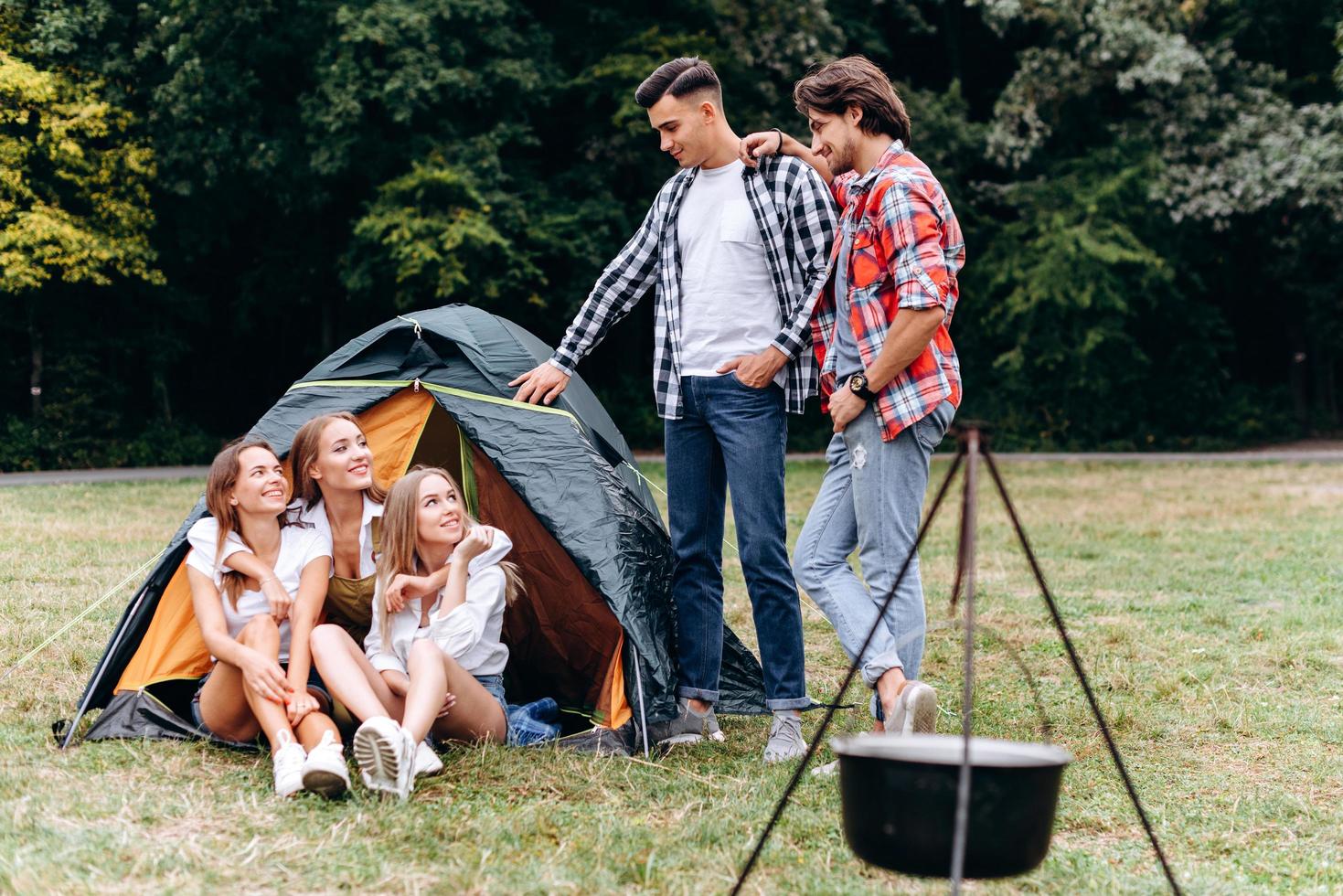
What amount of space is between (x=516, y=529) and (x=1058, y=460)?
12279 mm

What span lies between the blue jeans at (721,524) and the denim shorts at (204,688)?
3.30 feet

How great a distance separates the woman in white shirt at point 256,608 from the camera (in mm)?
3168

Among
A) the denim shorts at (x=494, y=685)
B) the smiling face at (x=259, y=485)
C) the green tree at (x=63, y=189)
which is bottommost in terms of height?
the denim shorts at (x=494, y=685)

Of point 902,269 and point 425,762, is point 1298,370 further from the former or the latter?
point 425,762

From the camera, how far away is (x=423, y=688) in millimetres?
3145

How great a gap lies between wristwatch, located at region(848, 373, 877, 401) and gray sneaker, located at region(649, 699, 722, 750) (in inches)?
42.8

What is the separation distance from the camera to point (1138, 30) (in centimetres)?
1499

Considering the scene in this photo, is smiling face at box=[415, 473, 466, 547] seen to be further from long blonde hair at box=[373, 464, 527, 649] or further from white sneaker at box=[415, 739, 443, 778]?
white sneaker at box=[415, 739, 443, 778]

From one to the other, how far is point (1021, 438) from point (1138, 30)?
18.4 feet

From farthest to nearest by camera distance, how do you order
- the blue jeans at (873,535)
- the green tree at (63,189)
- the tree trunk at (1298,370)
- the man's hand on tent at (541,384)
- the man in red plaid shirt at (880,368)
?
the tree trunk at (1298,370)
the green tree at (63,189)
the man's hand on tent at (541,384)
the blue jeans at (873,535)
the man in red plaid shirt at (880,368)

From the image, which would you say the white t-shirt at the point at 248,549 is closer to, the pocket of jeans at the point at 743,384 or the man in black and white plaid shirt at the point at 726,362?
the man in black and white plaid shirt at the point at 726,362

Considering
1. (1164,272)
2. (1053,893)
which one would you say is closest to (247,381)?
(1164,272)

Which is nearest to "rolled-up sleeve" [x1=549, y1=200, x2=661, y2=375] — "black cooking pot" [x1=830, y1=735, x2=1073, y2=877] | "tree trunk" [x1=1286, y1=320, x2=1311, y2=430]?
"black cooking pot" [x1=830, y1=735, x2=1073, y2=877]

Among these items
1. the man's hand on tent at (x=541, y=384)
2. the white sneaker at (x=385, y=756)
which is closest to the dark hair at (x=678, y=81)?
the man's hand on tent at (x=541, y=384)
